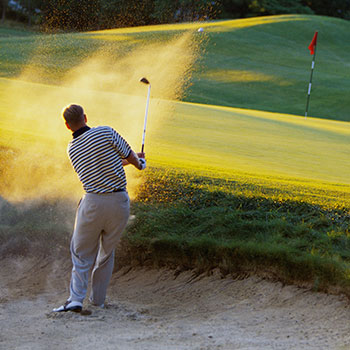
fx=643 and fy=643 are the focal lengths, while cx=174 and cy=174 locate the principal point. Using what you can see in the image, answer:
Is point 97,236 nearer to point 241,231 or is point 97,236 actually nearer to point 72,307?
point 72,307

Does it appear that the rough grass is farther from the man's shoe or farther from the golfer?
the man's shoe

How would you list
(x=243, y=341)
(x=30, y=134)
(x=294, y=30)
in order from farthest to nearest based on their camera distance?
(x=294, y=30) → (x=30, y=134) → (x=243, y=341)

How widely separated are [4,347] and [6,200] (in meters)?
4.19

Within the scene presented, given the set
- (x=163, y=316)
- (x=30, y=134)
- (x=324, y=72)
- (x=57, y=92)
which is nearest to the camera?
(x=163, y=316)

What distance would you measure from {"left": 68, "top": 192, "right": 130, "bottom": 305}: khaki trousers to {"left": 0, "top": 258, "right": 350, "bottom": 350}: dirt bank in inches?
11.6

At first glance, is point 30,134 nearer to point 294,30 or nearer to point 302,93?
point 302,93

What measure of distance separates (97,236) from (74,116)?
3.90 ft

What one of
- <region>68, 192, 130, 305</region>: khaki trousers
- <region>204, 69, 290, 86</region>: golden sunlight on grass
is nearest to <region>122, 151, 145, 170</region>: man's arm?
<region>68, 192, 130, 305</region>: khaki trousers

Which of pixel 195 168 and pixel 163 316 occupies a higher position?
pixel 195 168

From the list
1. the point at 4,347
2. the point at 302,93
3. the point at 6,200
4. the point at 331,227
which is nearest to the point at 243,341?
the point at 4,347

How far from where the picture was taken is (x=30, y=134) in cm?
1219

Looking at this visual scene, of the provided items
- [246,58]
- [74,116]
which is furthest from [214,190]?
[246,58]

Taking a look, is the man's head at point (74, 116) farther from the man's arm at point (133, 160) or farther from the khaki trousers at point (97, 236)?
the khaki trousers at point (97, 236)

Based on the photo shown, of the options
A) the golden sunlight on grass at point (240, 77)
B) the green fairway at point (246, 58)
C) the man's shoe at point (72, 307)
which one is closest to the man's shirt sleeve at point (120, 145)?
the man's shoe at point (72, 307)
